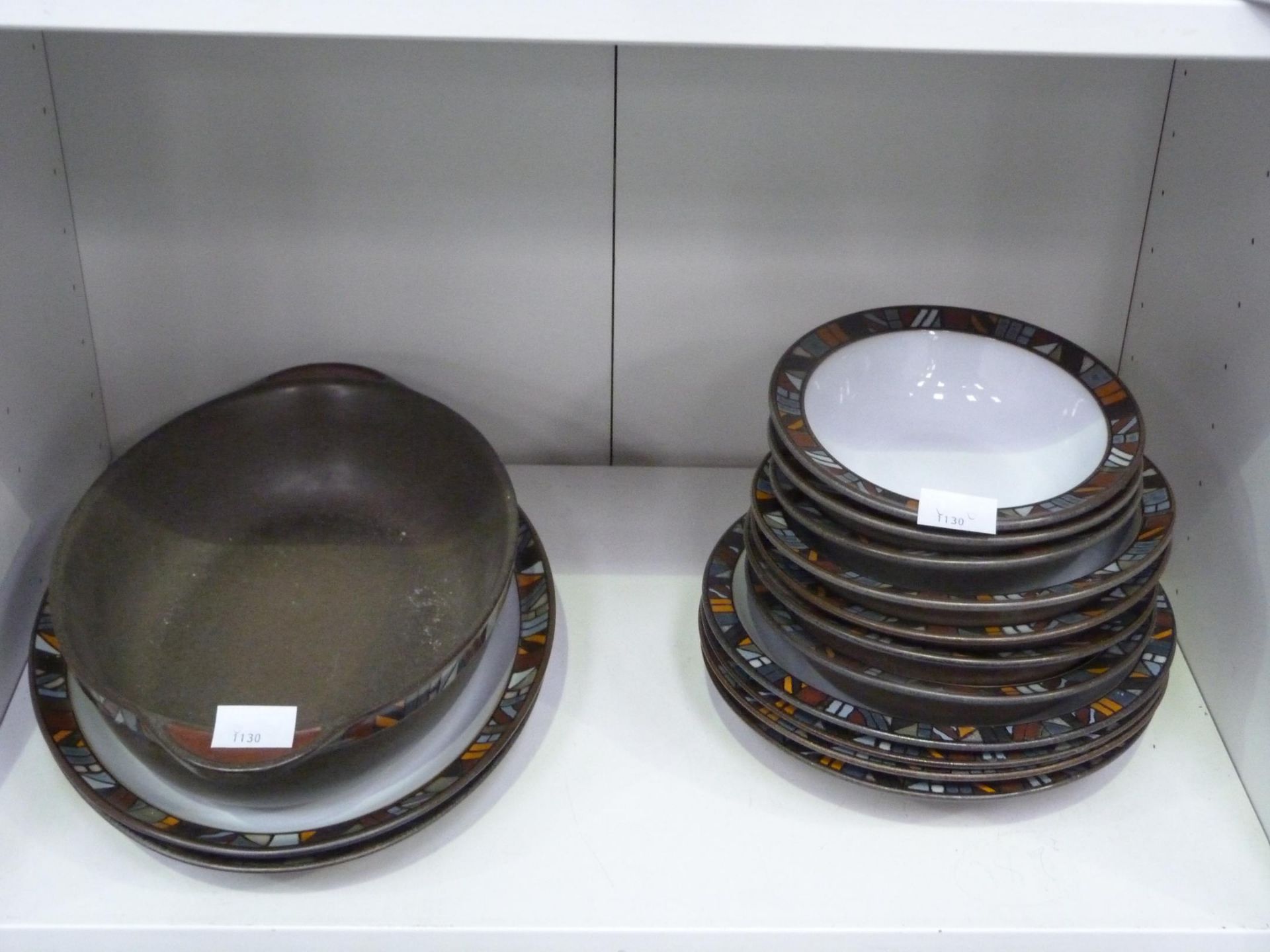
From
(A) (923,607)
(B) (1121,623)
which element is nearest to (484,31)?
(A) (923,607)

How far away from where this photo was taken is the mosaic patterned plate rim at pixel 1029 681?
77cm

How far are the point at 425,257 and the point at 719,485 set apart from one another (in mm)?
320

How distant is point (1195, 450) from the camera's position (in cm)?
92

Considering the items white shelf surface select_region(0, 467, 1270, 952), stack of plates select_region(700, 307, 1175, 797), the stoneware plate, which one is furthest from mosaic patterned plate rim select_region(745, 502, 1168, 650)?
the stoneware plate

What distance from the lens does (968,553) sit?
744 mm

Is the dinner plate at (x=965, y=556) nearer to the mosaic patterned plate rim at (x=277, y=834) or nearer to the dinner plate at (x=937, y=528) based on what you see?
the dinner plate at (x=937, y=528)

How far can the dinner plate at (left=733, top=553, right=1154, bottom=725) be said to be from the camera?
773mm

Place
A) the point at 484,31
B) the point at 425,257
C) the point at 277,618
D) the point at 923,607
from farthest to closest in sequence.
Answer: the point at 425,257 < the point at 277,618 < the point at 923,607 < the point at 484,31

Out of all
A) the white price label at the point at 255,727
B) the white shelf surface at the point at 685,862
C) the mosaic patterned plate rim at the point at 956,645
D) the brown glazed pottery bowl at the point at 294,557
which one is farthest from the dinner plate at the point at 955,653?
the white price label at the point at 255,727

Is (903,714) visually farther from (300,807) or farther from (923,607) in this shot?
(300,807)

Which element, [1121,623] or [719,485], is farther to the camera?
[719,485]

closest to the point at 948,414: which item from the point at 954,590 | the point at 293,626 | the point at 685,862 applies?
the point at 954,590

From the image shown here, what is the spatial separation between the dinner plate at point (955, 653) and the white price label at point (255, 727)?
32 cm

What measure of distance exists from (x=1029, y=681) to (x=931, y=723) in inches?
2.6
